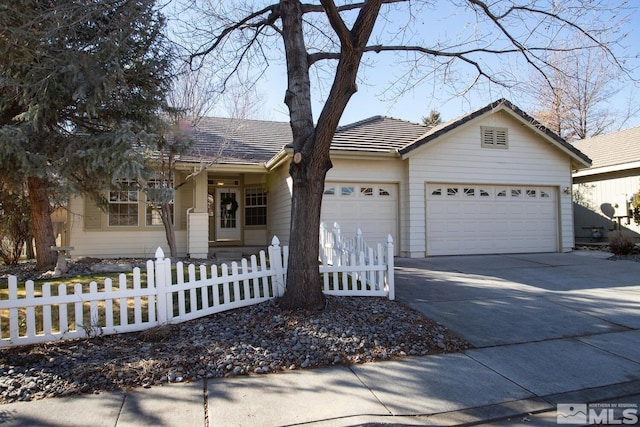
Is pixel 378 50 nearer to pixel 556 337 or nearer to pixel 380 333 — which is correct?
pixel 380 333

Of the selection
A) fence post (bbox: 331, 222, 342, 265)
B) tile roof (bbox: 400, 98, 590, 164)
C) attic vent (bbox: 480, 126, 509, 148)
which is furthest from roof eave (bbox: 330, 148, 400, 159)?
fence post (bbox: 331, 222, 342, 265)

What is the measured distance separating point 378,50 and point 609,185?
48.1 feet

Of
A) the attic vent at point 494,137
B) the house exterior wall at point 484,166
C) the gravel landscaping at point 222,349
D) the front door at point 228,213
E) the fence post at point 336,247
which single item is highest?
the attic vent at point 494,137

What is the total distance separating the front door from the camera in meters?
15.3

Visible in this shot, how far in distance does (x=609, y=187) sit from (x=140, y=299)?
18171 mm

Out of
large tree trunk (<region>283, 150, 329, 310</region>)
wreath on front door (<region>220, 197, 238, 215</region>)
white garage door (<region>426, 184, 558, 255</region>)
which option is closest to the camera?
large tree trunk (<region>283, 150, 329, 310</region>)

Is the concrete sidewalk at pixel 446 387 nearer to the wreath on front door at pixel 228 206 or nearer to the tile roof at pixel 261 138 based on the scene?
the tile roof at pixel 261 138

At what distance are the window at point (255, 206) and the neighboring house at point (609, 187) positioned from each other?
13.3 meters

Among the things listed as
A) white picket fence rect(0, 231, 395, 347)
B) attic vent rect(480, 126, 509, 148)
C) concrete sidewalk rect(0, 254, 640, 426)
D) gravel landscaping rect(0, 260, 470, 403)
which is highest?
attic vent rect(480, 126, 509, 148)

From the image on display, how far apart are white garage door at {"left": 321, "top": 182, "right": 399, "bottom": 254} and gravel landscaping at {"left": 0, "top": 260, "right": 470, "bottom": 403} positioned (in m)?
5.84

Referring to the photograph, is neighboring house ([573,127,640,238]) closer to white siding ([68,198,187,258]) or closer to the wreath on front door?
the wreath on front door

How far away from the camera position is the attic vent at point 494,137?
12.6 m

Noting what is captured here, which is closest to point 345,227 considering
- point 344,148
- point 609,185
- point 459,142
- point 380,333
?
point 344,148

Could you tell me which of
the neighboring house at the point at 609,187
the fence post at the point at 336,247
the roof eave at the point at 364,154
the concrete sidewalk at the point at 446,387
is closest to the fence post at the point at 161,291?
the concrete sidewalk at the point at 446,387
